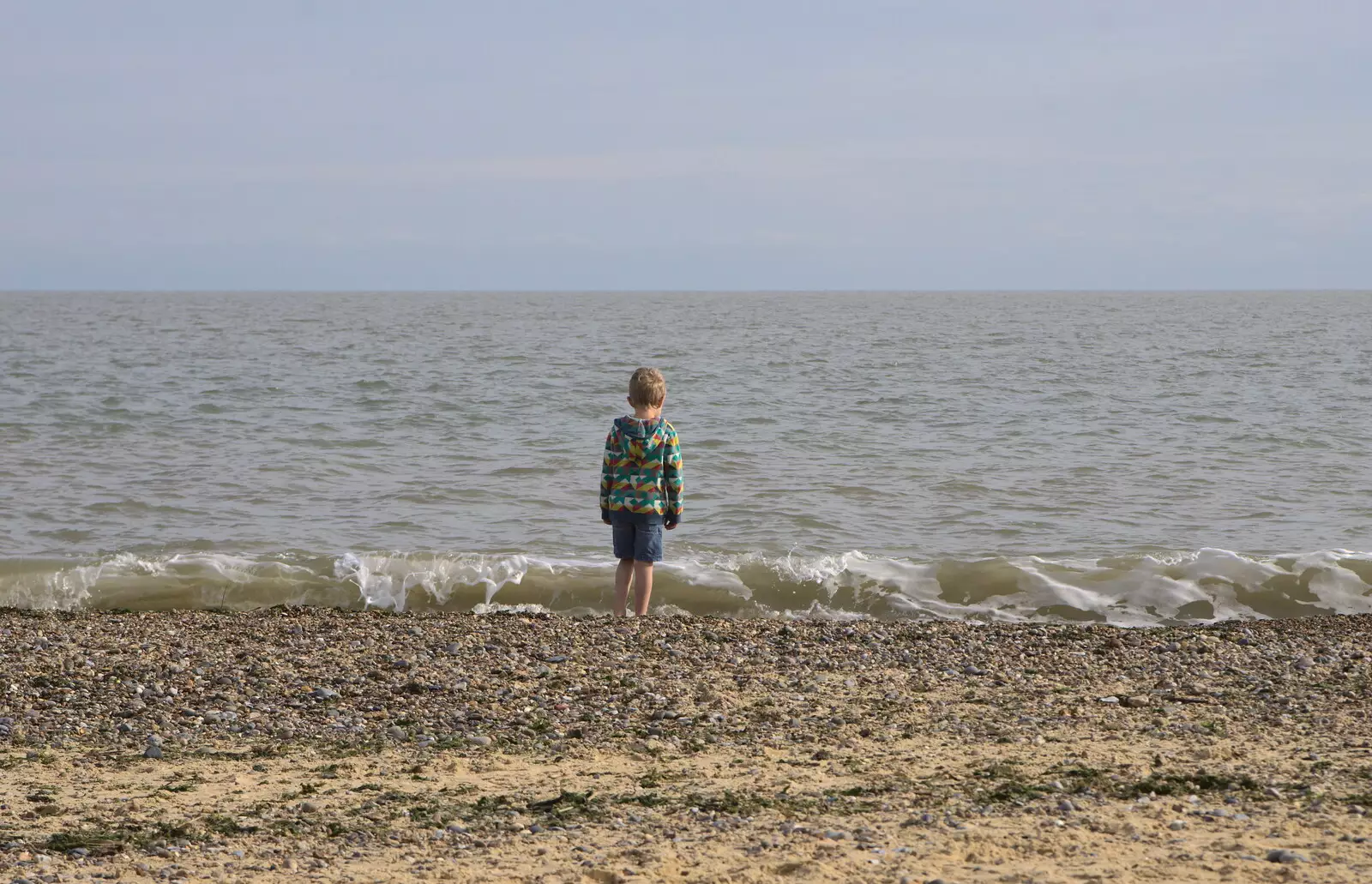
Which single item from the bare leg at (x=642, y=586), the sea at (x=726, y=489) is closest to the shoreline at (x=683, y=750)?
the bare leg at (x=642, y=586)

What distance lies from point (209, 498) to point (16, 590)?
3.36 m

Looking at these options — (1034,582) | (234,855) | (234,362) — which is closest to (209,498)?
(1034,582)

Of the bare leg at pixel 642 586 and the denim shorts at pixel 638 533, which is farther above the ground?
the denim shorts at pixel 638 533

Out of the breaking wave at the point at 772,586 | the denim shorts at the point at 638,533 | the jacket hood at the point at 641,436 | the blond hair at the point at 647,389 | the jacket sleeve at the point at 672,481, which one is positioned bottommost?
the breaking wave at the point at 772,586

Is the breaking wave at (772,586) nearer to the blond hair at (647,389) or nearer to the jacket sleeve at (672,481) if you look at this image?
the jacket sleeve at (672,481)

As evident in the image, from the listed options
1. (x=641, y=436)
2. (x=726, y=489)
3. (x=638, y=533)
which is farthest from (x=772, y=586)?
(x=726, y=489)

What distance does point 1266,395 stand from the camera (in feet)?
80.8

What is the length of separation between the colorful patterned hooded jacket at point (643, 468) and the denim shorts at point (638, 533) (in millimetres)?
48

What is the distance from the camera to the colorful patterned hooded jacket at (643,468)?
8398mm

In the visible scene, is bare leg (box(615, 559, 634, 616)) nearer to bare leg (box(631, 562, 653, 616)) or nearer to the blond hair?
bare leg (box(631, 562, 653, 616))

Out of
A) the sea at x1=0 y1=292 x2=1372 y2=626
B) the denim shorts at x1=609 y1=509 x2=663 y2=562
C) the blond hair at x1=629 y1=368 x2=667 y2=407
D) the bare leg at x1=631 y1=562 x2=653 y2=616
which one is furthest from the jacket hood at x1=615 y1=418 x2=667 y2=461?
Answer: the sea at x1=0 y1=292 x2=1372 y2=626

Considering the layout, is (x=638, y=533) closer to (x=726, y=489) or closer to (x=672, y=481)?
(x=672, y=481)

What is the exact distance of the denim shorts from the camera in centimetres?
854

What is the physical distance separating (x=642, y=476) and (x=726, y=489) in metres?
6.04
